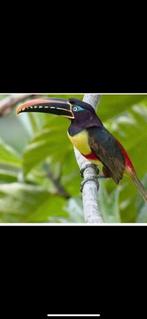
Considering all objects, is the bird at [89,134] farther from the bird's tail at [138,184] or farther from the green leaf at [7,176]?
the green leaf at [7,176]

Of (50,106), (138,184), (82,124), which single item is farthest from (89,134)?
(138,184)

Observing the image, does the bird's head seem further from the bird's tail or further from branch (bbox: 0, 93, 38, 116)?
the bird's tail

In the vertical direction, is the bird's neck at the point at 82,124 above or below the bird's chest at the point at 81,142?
above

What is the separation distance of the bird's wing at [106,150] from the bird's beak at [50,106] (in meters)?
0.10

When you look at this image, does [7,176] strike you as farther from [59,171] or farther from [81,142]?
[81,142]

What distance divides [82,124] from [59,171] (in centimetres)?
36

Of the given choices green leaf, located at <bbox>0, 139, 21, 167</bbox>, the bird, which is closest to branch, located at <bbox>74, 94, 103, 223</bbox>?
the bird

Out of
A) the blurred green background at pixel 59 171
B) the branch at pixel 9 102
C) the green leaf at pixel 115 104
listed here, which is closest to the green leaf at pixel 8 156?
the blurred green background at pixel 59 171

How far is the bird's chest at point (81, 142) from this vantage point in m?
1.91

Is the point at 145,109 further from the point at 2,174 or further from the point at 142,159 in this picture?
the point at 2,174

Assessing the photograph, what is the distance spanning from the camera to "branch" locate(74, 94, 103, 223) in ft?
4.94

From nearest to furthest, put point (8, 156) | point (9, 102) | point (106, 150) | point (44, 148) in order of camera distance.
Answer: point (44, 148) → point (8, 156) → point (9, 102) → point (106, 150)

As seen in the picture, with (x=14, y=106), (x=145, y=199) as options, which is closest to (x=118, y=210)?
(x=145, y=199)

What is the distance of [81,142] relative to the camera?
6.47 feet
